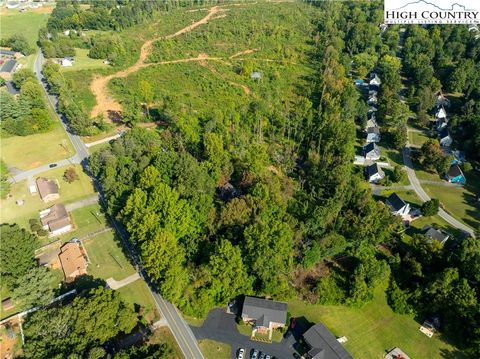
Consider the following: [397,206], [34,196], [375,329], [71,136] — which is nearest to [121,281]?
[34,196]

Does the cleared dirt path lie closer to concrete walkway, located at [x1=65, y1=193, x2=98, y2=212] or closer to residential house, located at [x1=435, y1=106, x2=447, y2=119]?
concrete walkway, located at [x1=65, y1=193, x2=98, y2=212]

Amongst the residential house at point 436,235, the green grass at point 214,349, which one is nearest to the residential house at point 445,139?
the residential house at point 436,235

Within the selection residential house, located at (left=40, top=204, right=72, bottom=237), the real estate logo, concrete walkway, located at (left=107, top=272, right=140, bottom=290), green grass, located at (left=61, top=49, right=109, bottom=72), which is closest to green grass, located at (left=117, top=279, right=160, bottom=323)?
concrete walkway, located at (left=107, top=272, right=140, bottom=290)

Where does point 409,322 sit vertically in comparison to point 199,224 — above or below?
below

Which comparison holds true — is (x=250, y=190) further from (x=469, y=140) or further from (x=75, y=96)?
(x=75, y=96)

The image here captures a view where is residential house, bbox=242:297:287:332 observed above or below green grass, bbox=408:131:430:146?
below

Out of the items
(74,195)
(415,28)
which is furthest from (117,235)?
(415,28)

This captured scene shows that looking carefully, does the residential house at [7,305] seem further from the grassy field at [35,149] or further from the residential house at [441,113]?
the residential house at [441,113]
